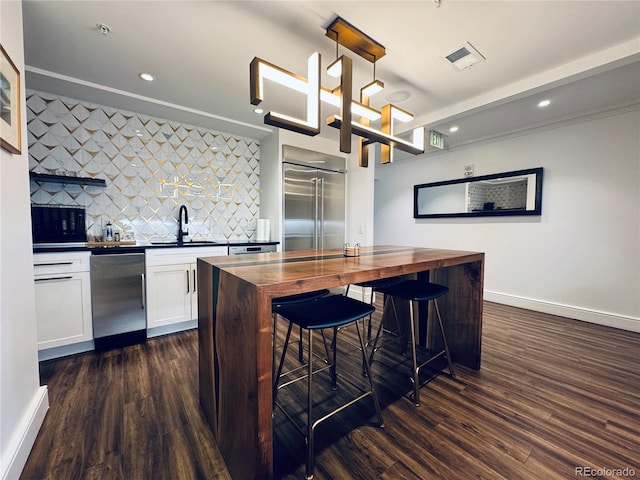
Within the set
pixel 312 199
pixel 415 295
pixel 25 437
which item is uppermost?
pixel 312 199

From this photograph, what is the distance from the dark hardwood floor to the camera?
128cm

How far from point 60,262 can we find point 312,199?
281 cm

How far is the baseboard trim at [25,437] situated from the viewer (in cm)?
116

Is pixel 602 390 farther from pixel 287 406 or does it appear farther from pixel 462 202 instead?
pixel 462 202

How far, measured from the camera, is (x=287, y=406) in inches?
68.5

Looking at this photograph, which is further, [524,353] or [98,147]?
[98,147]

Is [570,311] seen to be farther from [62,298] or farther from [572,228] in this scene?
[62,298]

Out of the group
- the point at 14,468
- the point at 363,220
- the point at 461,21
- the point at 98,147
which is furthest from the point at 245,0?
the point at 363,220

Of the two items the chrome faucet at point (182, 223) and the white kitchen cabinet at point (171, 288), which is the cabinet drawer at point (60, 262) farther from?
the chrome faucet at point (182, 223)

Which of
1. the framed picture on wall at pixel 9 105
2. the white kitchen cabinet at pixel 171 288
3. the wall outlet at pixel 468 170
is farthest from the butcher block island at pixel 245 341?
the wall outlet at pixel 468 170

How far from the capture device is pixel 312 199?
3939 millimetres

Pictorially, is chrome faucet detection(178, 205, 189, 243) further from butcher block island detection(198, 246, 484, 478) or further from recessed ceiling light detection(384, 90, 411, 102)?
recessed ceiling light detection(384, 90, 411, 102)

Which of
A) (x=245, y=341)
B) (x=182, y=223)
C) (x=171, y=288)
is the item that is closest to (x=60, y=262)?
(x=171, y=288)

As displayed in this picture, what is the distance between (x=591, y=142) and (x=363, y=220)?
9.49 ft
